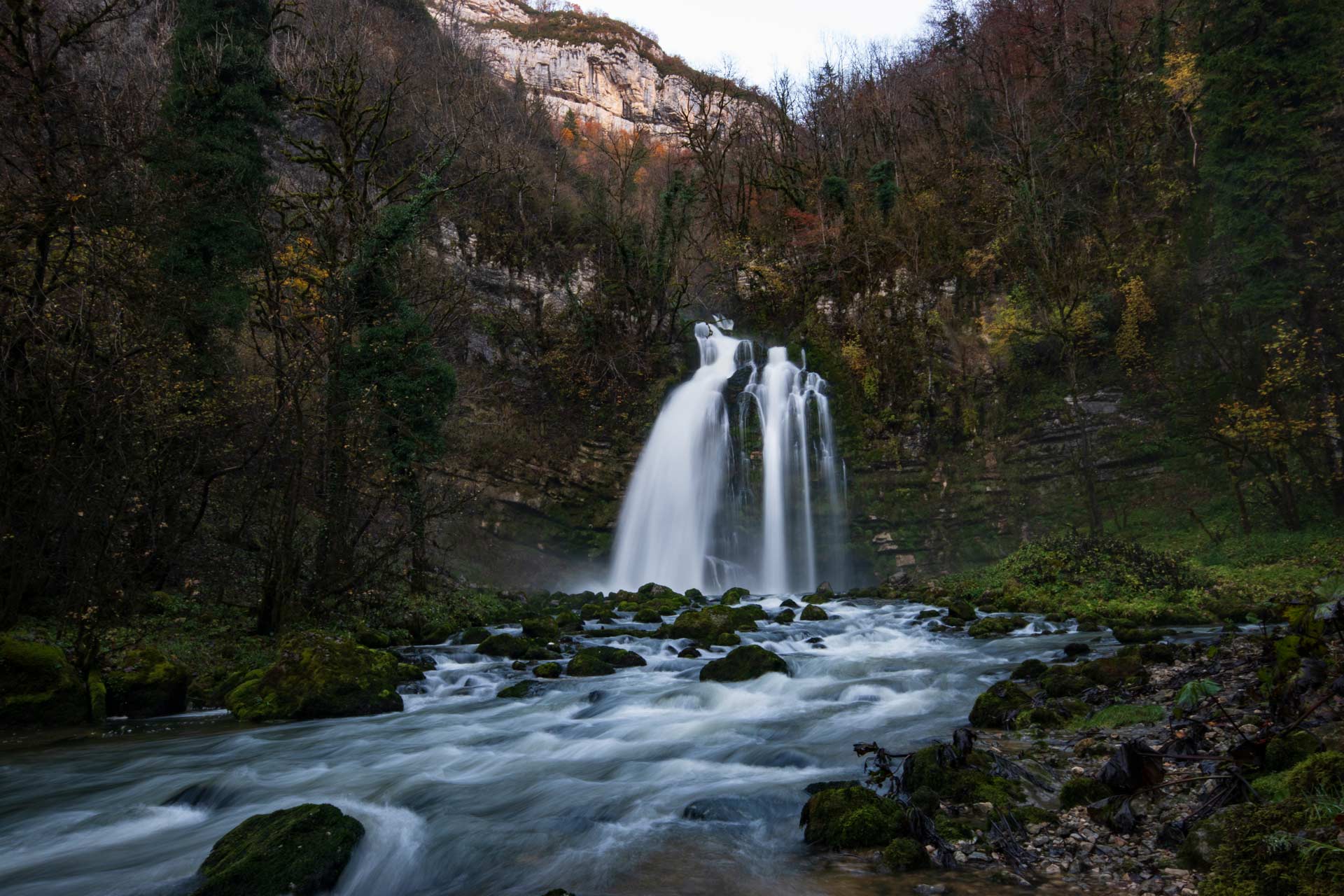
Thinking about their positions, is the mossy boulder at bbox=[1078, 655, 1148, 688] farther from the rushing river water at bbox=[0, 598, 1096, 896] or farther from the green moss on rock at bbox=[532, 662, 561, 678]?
the green moss on rock at bbox=[532, 662, 561, 678]

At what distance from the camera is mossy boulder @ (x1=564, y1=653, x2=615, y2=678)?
408 inches

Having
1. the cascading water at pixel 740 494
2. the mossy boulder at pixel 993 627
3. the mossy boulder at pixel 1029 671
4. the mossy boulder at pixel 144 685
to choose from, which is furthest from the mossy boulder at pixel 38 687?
the cascading water at pixel 740 494

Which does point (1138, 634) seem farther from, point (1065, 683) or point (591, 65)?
point (591, 65)

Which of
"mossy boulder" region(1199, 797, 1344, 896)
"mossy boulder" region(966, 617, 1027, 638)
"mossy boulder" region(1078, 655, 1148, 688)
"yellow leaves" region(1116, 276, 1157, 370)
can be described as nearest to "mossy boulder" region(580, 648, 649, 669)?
"mossy boulder" region(966, 617, 1027, 638)

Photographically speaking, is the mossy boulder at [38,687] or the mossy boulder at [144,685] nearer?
the mossy boulder at [38,687]

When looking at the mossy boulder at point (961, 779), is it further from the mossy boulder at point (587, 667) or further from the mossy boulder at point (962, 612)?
the mossy boulder at point (962, 612)

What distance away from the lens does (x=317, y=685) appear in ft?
27.5

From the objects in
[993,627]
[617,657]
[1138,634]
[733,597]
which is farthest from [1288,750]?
[733,597]

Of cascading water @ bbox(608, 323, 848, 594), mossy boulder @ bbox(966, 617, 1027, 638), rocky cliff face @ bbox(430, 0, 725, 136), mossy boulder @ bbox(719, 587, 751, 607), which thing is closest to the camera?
mossy boulder @ bbox(966, 617, 1027, 638)

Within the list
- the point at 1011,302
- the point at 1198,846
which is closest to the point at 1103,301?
the point at 1011,302

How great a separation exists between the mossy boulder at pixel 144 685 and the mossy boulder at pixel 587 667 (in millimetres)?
4778

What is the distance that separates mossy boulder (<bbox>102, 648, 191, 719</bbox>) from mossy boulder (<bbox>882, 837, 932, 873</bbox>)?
829cm

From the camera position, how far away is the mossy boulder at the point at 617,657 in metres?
10.8

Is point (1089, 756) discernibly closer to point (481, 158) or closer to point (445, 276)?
point (445, 276)
